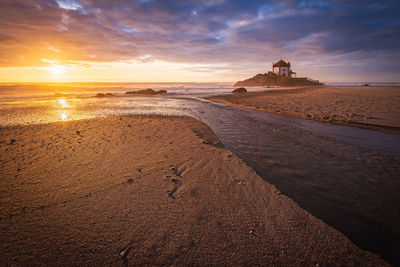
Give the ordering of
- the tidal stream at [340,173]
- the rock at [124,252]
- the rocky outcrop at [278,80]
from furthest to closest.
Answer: the rocky outcrop at [278,80], the tidal stream at [340,173], the rock at [124,252]

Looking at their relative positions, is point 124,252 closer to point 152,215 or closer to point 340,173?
point 152,215

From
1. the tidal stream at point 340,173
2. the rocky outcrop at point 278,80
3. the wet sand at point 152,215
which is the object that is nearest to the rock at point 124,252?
the wet sand at point 152,215

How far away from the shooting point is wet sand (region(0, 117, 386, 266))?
1721mm

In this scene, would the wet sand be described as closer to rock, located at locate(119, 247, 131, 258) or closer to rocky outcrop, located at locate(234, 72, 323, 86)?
rock, located at locate(119, 247, 131, 258)

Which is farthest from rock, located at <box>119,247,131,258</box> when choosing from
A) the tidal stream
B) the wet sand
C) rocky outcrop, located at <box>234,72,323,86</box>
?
rocky outcrop, located at <box>234,72,323,86</box>

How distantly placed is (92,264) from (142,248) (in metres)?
0.46

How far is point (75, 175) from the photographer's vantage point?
10.5ft

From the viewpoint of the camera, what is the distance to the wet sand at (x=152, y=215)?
1.72m

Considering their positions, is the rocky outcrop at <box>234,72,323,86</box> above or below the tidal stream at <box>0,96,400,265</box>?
above

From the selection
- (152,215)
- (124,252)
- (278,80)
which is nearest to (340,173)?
(152,215)

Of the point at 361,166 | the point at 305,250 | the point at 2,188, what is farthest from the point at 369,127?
the point at 2,188

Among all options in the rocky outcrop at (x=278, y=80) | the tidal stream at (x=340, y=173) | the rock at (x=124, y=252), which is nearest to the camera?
the rock at (x=124, y=252)

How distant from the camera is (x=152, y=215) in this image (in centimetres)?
225

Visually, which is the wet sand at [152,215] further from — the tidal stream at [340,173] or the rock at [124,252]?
the tidal stream at [340,173]
